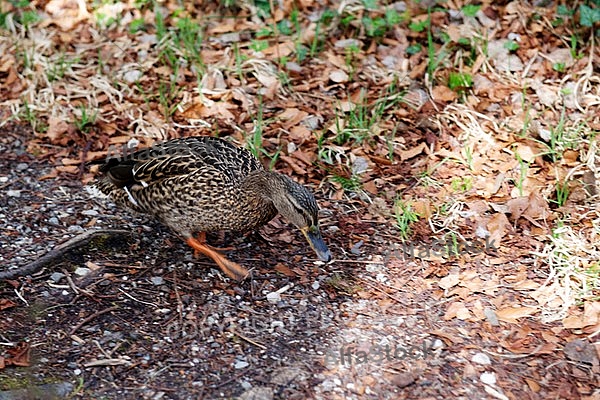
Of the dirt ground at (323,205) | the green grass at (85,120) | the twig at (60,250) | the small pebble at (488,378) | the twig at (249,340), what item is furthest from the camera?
the green grass at (85,120)

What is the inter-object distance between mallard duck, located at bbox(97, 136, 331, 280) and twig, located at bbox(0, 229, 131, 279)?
248 mm

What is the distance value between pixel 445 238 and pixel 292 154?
1.31m

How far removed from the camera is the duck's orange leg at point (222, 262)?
4652 mm

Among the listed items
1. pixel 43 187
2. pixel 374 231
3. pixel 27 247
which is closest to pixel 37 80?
pixel 43 187

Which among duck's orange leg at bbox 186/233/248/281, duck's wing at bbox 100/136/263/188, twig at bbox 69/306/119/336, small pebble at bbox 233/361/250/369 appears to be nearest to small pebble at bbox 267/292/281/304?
duck's orange leg at bbox 186/233/248/281

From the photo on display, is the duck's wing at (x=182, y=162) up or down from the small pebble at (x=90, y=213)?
up

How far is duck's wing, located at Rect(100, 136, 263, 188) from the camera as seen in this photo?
4695 mm

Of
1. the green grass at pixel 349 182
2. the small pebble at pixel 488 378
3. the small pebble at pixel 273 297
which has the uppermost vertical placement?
the small pebble at pixel 488 378

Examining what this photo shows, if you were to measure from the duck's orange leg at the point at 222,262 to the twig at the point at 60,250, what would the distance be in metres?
0.49

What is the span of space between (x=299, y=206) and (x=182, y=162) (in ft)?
2.41

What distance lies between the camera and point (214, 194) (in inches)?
182

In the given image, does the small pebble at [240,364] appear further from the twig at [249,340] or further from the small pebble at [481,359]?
the small pebble at [481,359]

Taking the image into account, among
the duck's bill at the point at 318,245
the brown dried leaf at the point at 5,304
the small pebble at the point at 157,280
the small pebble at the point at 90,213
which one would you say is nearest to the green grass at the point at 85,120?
the small pebble at the point at 90,213

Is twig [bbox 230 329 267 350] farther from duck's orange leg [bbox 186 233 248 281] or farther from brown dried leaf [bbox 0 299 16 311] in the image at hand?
brown dried leaf [bbox 0 299 16 311]
